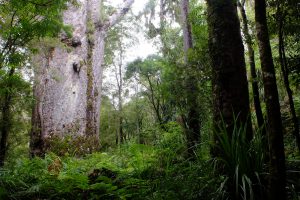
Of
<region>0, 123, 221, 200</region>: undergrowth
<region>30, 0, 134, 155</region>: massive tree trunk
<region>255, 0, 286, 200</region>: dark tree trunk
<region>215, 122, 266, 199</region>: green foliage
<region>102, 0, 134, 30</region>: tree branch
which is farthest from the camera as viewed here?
<region>102, 0, 134, 30</region>: tree branch

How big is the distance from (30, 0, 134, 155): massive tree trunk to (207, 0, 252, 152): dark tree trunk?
16.4 ft

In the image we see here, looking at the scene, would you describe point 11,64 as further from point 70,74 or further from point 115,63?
point 115,63

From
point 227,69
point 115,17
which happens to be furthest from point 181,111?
point 115,17

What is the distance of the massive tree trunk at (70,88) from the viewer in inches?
344

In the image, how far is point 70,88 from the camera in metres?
9.45

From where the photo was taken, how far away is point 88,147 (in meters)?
9.27

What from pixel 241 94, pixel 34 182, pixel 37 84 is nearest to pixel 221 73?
pixel 241 94

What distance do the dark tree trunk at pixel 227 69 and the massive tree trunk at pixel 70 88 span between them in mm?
5012

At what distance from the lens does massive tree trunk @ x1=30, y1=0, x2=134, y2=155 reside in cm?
875

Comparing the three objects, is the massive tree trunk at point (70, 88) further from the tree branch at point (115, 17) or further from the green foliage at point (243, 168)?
the green foliage at point (243, 168)

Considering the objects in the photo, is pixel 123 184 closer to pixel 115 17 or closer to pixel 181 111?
pixel 181 111

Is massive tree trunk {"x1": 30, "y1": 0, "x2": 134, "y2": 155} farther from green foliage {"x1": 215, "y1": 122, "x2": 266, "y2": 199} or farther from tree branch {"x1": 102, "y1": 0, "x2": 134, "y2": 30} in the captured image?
green foliage {"x1": 215, "y1": 122, "x2": 266, "y2": 199}

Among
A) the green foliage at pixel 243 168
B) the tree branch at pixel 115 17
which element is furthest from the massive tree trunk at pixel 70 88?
the green foliage at pixel 243 168

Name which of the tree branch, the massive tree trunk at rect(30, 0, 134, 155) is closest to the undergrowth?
the massive tree trunk at rect(30, 0, 134, 155)
